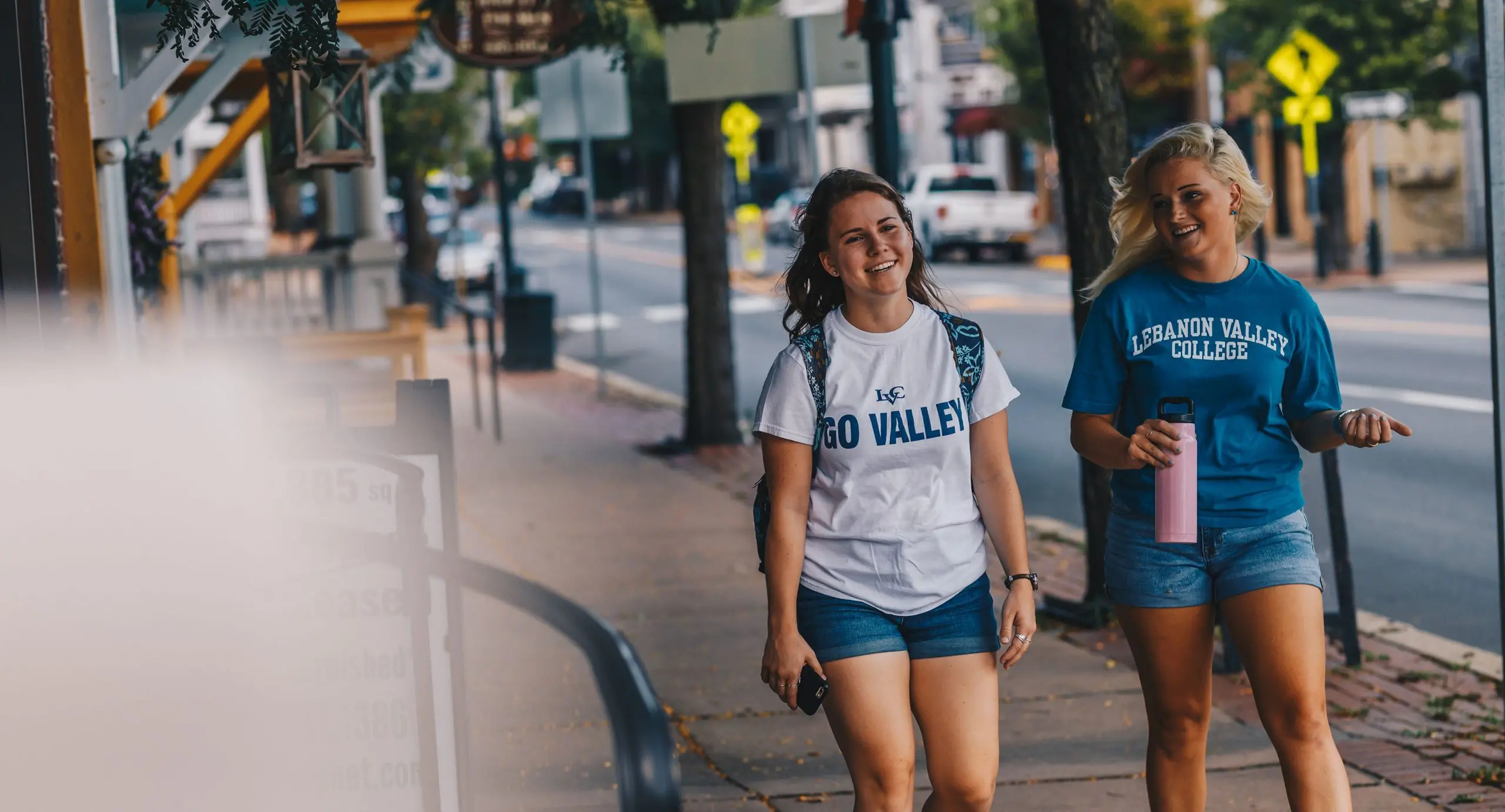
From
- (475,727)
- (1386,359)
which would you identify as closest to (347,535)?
(475,727)

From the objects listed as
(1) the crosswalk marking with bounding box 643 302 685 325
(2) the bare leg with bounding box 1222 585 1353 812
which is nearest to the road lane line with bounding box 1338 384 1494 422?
→ (2) the bare leg with bounding box 1222 585 1353 812

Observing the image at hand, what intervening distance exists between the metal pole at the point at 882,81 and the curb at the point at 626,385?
908 centimetres

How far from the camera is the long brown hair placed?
4020 mm

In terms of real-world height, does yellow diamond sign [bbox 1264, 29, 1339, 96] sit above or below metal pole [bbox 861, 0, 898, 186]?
above

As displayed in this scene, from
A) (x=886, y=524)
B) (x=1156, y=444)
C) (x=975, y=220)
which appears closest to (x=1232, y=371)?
(x=1156, y=444)

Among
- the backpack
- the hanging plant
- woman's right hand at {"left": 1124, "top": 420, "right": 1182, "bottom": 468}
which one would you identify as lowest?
woman's right hand at {"left": 1124, "top": 420, "right": 1182, "bottom": 468}

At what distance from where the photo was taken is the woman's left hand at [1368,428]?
3.94 metres

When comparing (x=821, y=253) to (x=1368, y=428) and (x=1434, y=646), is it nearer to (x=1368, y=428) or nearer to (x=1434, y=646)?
(x=1368, y=428)

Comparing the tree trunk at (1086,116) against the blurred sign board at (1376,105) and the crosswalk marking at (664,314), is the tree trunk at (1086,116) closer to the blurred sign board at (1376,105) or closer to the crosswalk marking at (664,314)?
the crosswalk marking at (664,314)

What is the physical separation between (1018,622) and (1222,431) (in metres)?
0.62

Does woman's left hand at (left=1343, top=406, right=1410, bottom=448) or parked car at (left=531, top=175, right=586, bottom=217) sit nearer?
woman's left hand at (left=1343, top=406, right=1410, bottom=448)

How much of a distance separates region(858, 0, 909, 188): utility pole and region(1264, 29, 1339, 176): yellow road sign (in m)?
19.5

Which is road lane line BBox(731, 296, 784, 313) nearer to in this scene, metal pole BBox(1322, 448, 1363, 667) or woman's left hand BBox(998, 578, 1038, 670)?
metal pole BBox(1322, 448, 1363, 667)

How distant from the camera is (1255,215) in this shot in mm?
4273
